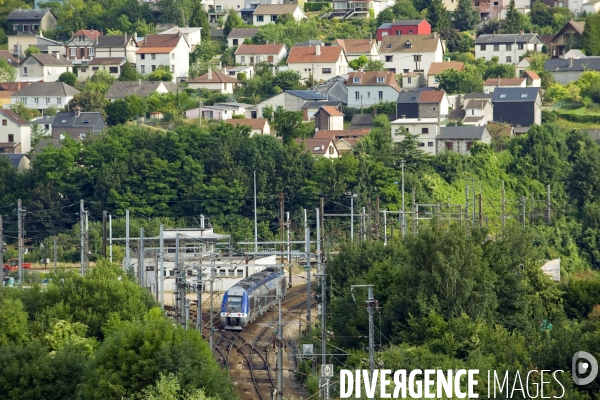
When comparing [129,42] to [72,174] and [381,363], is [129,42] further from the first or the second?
[381,363]

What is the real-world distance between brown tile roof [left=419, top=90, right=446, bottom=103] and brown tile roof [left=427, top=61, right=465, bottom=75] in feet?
16.1

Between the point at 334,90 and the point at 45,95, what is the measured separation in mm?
13205

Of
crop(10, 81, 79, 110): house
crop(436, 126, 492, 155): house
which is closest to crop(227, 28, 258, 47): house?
crop(10, 81, 79, 110): house

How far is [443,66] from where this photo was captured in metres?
66.5

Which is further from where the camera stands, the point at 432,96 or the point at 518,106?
the point at 518,106

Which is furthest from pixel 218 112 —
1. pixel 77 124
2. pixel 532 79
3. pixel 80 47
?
pixel 80 47

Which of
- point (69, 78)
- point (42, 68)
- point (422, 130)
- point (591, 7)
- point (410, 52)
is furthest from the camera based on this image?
point (591, 7)

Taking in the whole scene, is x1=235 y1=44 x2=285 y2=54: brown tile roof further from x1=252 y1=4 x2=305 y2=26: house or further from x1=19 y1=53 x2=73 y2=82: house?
x1=19 y1=53 x2=73 y2=82: house

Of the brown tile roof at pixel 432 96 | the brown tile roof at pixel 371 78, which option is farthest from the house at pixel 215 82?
the brown tile roof at pixel 432 96

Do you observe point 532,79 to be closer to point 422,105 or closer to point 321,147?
point 422,105

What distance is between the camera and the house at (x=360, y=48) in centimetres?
7000

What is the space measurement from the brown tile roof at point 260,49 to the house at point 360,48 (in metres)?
2.77

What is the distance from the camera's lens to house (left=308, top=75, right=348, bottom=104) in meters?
64.2

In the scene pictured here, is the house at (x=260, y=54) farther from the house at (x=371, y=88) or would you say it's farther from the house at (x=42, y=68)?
the house at (x=42, y=68)
